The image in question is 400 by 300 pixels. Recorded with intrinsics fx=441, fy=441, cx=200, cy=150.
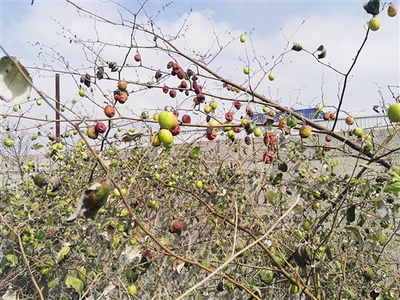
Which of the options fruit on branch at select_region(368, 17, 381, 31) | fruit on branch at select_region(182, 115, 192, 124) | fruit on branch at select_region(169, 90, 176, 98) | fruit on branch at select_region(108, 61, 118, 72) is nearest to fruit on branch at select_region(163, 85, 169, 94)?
fruit on branch at select_region(169, 90, 176, 98)

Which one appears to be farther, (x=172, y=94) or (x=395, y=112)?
(x=172, y=94)

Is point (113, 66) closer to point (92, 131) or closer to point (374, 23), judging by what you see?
point (92, 131)

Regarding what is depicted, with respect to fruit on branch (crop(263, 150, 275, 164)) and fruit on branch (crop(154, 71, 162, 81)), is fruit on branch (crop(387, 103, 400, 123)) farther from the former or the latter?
fruit on branch (crop(154, 71, 162, 81))

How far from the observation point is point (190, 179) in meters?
3.33

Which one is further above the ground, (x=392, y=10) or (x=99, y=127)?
(x=392, y=10)

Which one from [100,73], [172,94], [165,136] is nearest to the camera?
[165,136]

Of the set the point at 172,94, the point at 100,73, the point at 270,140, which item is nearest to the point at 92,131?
the point at 270,140

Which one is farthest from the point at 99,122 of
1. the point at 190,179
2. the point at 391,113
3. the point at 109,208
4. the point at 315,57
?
the point at 190,179

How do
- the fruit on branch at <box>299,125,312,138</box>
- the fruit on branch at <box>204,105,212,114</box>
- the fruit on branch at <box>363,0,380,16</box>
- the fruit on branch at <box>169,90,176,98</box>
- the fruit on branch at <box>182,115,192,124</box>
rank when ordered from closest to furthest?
the fruit on branch at <box>363,0,380,16</box> → the fruit on branch at <box>182,115,192,124</box> → the fruit on branch at <box>299,125,312,138</box> → the fruit on branch at <box>169,90,176,98</box> → the fruit on branch at <box>204,105,212,114</box>

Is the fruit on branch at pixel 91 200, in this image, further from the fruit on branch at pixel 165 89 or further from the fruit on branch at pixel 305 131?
the fruit on branch at pixel 165 89

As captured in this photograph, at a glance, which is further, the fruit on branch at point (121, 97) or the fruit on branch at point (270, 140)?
the fruit on branch at point (121, 97)

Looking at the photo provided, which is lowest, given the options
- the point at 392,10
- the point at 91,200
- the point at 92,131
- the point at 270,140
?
the point at 91,200

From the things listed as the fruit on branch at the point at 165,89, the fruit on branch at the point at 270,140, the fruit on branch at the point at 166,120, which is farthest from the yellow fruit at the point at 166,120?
the fruit on branch at the point at 165,89

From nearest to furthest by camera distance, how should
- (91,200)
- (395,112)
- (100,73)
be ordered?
(91,200) → (395,112) → (100,73)
